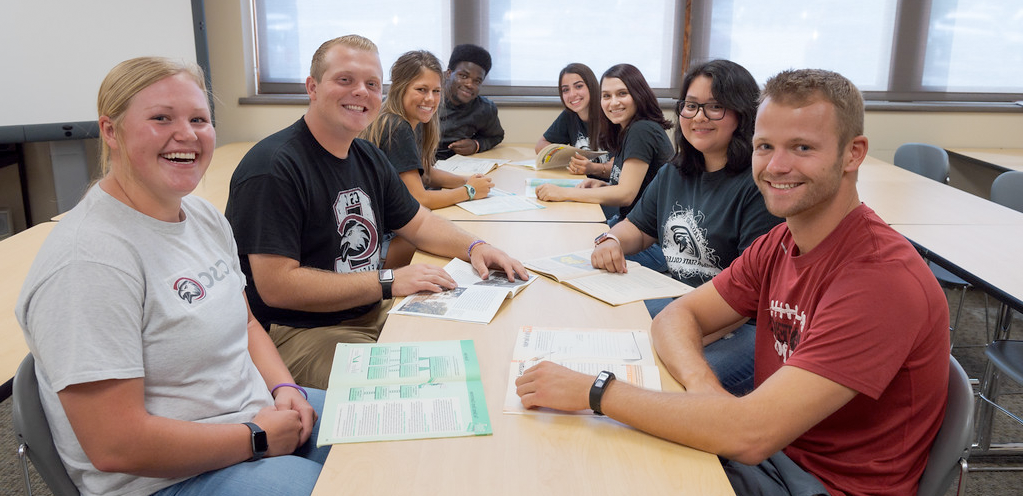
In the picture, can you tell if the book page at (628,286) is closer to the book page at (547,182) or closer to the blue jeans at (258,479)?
the blue jeans at (258,479)

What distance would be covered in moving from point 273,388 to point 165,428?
1.17 feet

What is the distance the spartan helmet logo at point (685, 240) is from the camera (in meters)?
2.04

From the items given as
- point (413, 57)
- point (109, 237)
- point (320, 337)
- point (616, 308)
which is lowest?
point (320, 337)

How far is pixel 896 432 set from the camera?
115 cm

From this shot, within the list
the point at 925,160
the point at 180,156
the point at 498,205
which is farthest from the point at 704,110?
the point at 925,160

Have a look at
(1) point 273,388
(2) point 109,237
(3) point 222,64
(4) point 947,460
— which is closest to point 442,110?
(3) point 222,64

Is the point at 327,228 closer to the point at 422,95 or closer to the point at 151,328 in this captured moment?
the point at 151,328

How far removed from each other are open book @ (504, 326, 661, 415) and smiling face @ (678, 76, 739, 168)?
28.7 inches

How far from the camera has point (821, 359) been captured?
3.60 ft

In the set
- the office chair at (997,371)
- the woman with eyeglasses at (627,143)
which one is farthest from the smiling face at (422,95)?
the office chair at (997,371)

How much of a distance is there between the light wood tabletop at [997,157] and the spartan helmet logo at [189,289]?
4.00 m

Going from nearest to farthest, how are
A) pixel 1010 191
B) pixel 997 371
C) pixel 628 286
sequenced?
pixel 628 286, pixel 997 371, pixel 1010 191

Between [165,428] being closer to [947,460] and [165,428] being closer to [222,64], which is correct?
[947,460]

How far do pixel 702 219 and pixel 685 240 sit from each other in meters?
0.09
